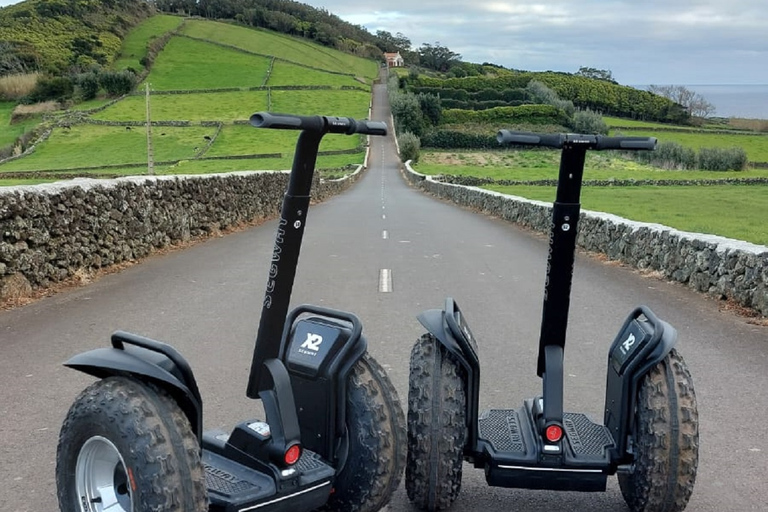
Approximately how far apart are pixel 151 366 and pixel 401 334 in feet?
16.7

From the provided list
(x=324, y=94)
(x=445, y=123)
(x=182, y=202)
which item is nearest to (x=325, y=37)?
(x=324, y=94)

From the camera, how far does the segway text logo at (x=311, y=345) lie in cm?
351

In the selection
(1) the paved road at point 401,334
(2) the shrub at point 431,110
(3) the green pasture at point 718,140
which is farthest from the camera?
(2) the shrub at point 431,110

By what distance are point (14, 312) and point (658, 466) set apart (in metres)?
7.59

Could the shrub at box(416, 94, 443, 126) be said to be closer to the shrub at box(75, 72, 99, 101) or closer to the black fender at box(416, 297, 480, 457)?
the shrub at box(75, 72, 99, 101)

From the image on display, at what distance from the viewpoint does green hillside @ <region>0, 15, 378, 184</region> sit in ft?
237

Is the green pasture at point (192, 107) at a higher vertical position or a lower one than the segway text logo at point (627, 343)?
higher

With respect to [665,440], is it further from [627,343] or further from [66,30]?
[66,30]

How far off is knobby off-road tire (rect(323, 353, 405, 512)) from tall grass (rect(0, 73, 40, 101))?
112m

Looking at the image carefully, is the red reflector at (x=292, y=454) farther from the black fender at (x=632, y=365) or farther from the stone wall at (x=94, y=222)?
the stone wall at (x=94, y=222)

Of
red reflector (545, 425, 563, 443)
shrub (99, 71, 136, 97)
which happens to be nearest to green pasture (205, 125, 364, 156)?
shrub (99, 71, 136, 97)

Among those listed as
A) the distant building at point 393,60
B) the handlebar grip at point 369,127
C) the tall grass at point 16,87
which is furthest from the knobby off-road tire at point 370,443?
the distant building at point 393,60

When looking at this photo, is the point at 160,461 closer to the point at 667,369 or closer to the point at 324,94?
the point at 667,369

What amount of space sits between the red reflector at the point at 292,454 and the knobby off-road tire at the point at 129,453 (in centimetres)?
49
